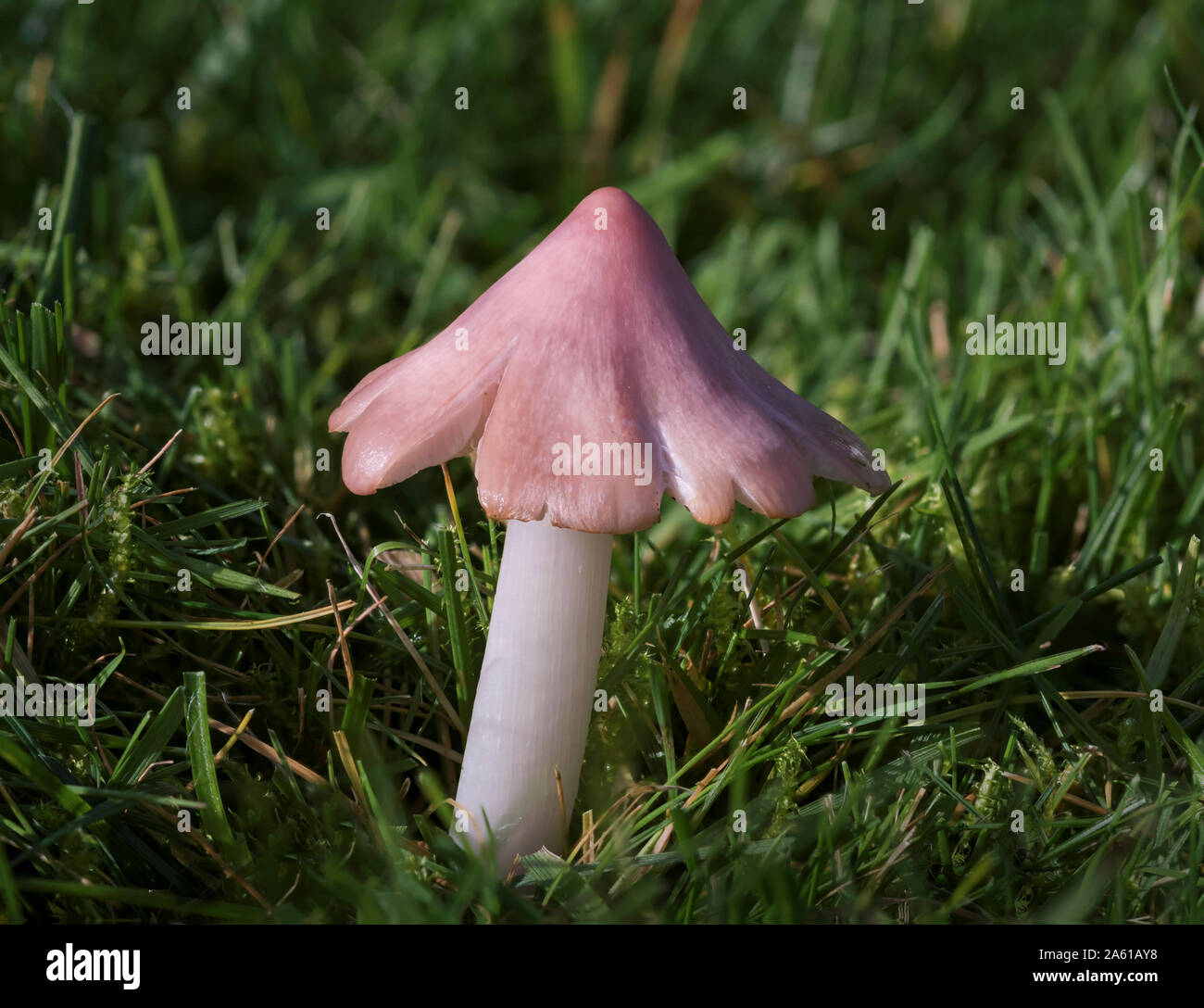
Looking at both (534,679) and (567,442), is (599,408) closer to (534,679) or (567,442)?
(567,442)

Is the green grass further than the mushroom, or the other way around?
the green grass

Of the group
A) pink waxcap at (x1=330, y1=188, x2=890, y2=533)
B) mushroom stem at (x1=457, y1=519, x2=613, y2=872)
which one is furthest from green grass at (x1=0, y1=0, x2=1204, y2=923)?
pink waxcap at (x1=330, y1=188, x2=890, y2=533)

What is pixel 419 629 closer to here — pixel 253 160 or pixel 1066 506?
pixel 1066 506

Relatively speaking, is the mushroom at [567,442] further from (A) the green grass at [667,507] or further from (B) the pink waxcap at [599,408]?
(A) the green grass at [667,507]

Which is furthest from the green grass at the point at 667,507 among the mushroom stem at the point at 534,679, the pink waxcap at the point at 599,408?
the pink waxcap at the point at 599,408

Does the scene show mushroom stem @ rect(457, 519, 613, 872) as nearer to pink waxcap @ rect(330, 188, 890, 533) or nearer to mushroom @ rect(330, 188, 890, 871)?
mushroom @ rect(330, 188, 890, 871)

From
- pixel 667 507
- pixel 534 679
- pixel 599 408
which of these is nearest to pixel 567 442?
pixel 599 408

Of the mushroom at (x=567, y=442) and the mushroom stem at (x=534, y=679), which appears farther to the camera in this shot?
the mushroom stem at (x=534, y=679)
